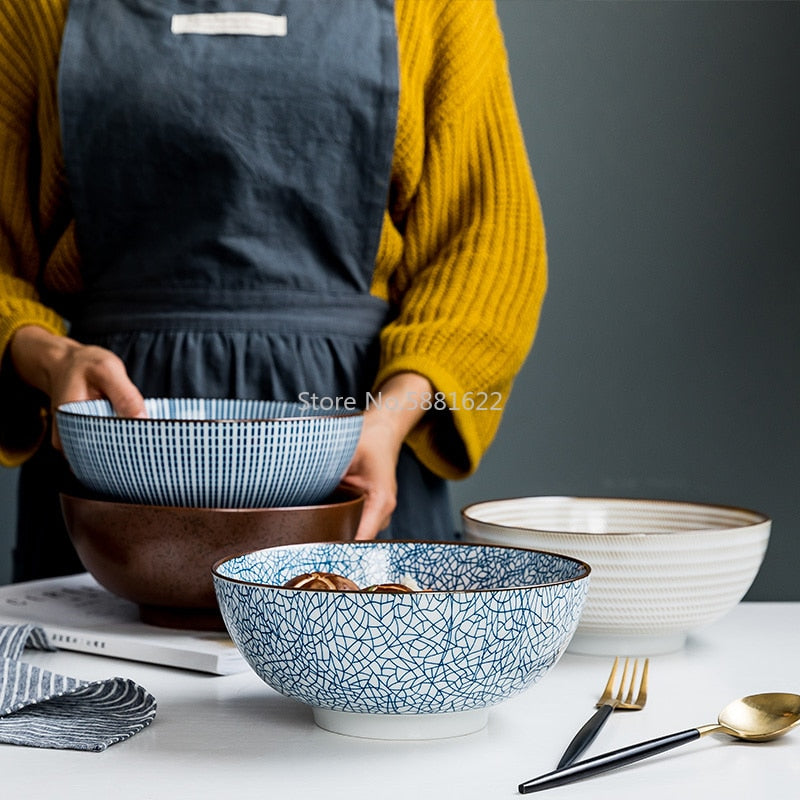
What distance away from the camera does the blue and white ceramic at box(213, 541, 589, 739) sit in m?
0.50

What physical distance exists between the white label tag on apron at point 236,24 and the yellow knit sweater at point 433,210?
0.13 meters

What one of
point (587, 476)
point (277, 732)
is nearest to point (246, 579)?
point (277, 732)

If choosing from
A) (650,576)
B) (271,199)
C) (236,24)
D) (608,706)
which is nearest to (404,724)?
(608,706)

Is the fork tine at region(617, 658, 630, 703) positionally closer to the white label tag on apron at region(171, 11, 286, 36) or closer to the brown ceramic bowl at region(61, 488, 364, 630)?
the brown ceramic bowl at region(61, 488, 364, 630)

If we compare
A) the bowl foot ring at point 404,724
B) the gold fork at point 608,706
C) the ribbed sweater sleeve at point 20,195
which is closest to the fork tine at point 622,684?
the gold fork at point 608,706

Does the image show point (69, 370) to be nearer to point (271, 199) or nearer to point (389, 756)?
point (271, 199)

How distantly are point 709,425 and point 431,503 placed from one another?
1.14 m

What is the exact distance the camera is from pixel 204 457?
0.75 metres

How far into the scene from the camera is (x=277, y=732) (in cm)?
57

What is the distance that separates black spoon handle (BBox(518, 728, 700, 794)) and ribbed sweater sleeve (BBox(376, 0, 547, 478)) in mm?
620

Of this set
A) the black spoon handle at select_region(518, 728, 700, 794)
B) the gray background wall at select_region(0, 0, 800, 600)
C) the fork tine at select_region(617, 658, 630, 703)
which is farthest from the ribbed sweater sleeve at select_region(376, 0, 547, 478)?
the gray background wall at select_region(0, 0, 800, 600)

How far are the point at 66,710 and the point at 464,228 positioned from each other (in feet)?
2.47

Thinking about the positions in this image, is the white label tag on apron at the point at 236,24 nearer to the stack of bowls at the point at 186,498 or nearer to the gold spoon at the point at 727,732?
the stack of bowls at the point at 186,498

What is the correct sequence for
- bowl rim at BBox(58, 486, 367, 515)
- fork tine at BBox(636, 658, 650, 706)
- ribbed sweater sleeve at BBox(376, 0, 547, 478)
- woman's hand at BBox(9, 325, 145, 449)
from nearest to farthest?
fork tine at BBox(636, 658, 650, 706) < bowl rim at BBox(58, 486, 367, 515) < woman's hand at BBox(9, 325, 145, 449) < ribbed sweater sleeve at BBox(376, 0, 547, 478)
